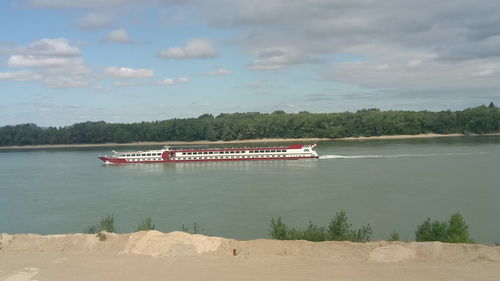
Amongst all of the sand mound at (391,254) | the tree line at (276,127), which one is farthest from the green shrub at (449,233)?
the tree line at (276,127)

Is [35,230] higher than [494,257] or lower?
lower

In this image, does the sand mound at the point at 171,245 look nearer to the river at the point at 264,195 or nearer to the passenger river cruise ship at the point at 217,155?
the river at the point at 264,195

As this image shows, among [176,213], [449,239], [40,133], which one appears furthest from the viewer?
[40,133]

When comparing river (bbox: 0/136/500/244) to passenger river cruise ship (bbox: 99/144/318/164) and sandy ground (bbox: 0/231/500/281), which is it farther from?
sandy ground (bbox: 0/231/500/281)

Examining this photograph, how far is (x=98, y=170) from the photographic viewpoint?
43.0 m

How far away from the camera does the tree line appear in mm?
74875

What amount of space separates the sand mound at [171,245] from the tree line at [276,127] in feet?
223

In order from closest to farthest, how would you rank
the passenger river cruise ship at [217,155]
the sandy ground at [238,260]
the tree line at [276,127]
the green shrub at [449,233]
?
the sandy ground at [238,260] → the green shrub at [449,233] → the passenger river cruise ship at [217,155] → the tree line at [276,127]

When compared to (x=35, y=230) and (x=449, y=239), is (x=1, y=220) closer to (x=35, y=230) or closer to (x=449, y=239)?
(x=35, y=230)

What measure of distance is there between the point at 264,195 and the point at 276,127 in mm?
55178

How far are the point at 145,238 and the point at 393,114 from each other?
72839mm

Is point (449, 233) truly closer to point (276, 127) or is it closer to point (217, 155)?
point (217, 155)

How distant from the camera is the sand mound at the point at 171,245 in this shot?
10164 millimetres

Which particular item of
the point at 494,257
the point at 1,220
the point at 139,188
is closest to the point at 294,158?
the point at 139,188
